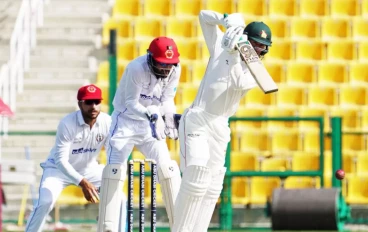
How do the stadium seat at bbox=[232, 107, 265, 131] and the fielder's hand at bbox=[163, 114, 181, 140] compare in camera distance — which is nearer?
the fielder's hand at bbox=[163, 114, 181, 140]

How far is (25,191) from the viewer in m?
13.5

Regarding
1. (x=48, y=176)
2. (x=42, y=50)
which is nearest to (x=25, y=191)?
(x=42, y=50)

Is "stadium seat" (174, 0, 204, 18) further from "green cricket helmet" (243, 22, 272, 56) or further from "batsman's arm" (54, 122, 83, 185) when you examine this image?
"green cricket helmet" (243, 22, 272, 56)

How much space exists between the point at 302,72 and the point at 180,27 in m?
1.65

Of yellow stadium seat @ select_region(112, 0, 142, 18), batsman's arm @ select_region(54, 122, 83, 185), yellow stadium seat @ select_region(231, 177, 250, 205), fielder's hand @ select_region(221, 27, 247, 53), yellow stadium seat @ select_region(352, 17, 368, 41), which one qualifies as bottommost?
yellow stadium seat @ select_region(231, 177, 250, 205)

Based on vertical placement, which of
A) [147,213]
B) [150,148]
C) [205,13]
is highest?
[205,13]

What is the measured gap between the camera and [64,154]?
30.1 feet

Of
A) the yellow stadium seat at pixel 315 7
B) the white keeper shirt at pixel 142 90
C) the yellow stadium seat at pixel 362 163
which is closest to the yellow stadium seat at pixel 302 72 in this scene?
the yellow stadium seat at pixel 315 7

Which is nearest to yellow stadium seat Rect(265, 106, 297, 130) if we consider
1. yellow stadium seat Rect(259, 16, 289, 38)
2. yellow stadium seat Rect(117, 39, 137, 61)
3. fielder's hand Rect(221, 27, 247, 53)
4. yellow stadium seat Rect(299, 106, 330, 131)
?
yellow stadium seat Rect(299, 106, 330, 131)

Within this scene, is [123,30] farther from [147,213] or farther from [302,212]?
[302,212]

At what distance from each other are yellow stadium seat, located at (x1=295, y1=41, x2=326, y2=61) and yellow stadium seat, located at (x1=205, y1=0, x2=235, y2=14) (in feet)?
3.49

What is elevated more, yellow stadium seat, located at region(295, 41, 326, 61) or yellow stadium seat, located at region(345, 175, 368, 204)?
yellow stadium seat, located at region(295, 41, 326, 61)

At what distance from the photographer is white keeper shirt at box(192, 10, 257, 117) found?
26.6ft

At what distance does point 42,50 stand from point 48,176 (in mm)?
6063
